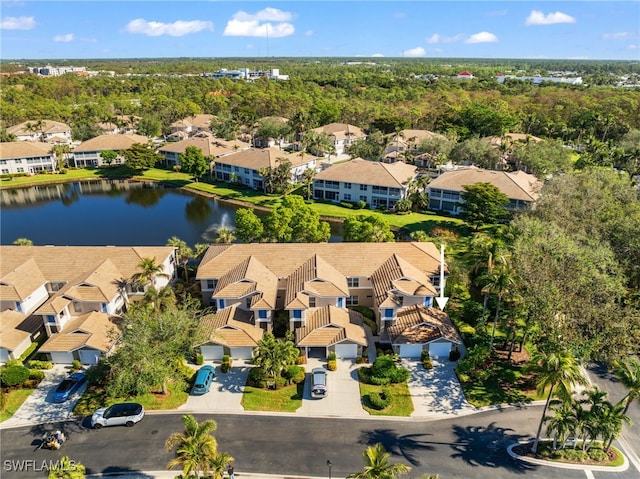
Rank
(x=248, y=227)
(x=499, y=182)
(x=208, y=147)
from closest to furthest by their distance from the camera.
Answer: (x=248, y=227), (x=499, y=182), (x=208, y=147)

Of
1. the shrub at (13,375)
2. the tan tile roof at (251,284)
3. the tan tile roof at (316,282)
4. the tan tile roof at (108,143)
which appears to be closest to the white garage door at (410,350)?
the tan tile roof at (316,282)

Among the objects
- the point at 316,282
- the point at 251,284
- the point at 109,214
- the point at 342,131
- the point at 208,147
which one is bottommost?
the point at 109,214

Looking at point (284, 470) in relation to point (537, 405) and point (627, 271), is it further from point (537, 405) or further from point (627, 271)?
point (627, 271)

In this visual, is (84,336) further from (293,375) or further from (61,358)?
(293,375)

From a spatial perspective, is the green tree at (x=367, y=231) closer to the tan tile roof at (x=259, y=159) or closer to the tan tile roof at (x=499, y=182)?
the tan tile roof at (x=499, y=182)

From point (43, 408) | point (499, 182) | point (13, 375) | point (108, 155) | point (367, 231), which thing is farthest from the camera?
point (108, 155)

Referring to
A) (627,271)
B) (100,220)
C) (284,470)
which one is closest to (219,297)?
(284,470)

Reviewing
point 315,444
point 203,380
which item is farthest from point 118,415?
point 315,444

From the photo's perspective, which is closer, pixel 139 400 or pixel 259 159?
pixel 139 400
